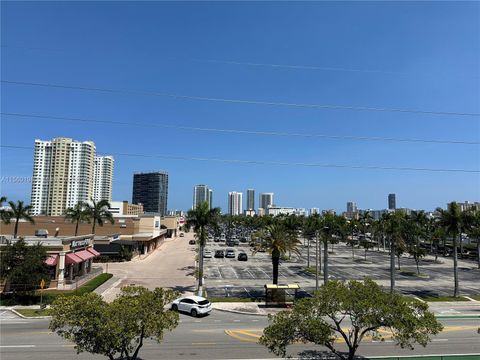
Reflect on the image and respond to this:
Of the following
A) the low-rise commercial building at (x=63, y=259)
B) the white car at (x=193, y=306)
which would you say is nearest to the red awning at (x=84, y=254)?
the low-rise commercial building at (x=63, y=259)

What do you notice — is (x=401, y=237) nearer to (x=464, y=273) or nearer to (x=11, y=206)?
(x=464, y=273)

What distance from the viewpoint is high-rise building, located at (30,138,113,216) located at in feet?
229

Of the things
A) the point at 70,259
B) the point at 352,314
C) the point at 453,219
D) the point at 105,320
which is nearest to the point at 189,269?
the point at 70,259

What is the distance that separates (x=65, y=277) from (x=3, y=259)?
9999mm

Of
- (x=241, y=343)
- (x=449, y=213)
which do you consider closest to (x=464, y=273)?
(x=449, y=213)

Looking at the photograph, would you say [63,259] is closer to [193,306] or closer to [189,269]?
[193,306]

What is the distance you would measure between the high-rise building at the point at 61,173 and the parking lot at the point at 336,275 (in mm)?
29789

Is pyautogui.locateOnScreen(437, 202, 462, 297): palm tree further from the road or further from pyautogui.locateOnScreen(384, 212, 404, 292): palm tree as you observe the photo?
the road

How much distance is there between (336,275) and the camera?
58250mm

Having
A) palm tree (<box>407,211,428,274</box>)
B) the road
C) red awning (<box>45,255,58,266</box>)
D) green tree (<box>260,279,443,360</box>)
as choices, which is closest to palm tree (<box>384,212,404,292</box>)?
palm tree (<box>407,211,428,274</box>)

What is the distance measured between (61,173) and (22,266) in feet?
136

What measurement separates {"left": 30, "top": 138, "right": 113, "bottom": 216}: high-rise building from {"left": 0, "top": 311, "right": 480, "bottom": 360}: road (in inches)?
1298

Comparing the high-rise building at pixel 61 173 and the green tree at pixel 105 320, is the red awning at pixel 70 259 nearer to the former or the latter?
the high-rise building at pixel 61 173

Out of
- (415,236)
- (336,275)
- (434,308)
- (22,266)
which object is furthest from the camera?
(336,275)
